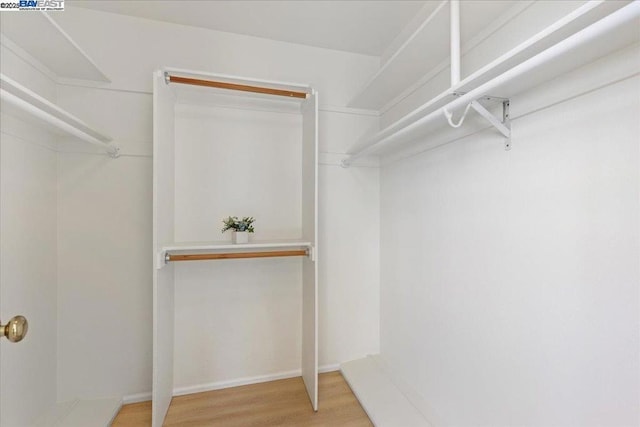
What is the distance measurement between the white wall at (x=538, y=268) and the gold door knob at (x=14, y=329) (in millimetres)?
1624

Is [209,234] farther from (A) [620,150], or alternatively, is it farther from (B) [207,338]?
(A) [620,150]

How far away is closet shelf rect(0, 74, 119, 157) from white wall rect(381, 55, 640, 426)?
70.9 inches

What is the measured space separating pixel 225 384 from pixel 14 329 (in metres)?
1.51

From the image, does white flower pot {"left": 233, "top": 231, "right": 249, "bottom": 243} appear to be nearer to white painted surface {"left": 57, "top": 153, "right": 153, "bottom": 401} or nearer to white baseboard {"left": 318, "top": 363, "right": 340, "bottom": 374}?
white painted surface {"left": 57, "top": 153, "right": 153, "bottom": 401}

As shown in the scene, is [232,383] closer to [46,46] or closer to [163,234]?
[163,234]

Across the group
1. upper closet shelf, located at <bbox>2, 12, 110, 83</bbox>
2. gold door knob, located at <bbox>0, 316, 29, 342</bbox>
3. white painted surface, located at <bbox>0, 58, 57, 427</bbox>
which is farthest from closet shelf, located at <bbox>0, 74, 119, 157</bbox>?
gold door knob, located at <bbox>0, 316, 29, 342</bbox>

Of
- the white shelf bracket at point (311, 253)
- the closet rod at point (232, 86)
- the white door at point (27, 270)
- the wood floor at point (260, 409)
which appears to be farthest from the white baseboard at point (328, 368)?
the closet rod at point (232, 86)

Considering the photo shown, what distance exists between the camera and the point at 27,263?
1433mm

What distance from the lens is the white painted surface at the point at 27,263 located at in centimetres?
129

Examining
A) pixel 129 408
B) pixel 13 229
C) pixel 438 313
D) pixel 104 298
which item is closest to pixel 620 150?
pixel 438 313

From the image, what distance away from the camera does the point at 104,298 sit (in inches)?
69.6

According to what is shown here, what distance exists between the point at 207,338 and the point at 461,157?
198 cm

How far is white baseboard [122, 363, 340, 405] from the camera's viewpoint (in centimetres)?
180

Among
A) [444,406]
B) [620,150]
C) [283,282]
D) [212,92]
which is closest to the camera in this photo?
[620,150]
